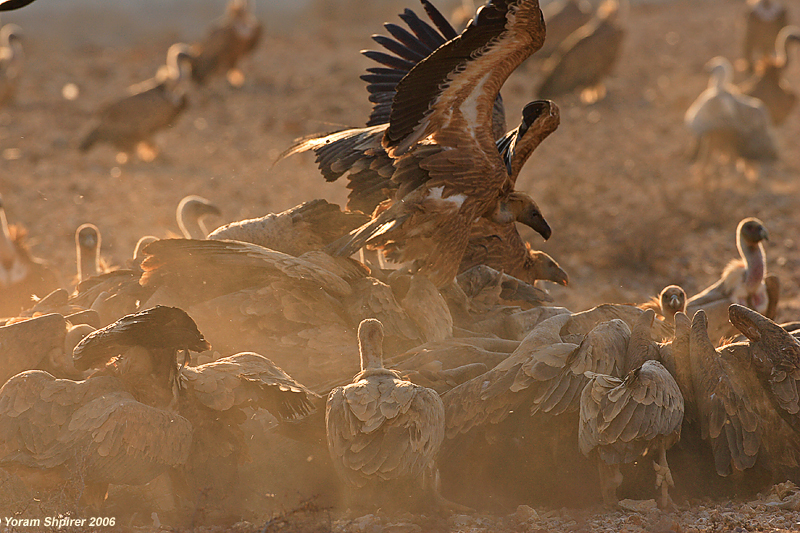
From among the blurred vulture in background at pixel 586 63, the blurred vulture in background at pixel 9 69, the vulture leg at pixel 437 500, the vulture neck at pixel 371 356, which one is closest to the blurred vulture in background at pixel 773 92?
the blurred vulture in background at pixel 586 63

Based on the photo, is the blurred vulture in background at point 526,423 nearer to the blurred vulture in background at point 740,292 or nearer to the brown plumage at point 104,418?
the brown plumage at point 104,418

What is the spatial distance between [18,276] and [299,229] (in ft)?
10.4

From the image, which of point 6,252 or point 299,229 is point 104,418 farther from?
point 6,252

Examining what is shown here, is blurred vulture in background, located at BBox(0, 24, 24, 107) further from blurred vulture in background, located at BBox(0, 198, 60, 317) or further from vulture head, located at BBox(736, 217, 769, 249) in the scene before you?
vulture head, located at BBox(736, 217, 769, 249)

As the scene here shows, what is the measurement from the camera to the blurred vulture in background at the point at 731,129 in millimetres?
13469

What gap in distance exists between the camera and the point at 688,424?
4.54 meters

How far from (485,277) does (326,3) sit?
32.2 metres

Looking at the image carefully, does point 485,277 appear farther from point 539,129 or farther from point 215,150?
point 215,150

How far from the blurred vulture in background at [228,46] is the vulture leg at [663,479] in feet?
51.2

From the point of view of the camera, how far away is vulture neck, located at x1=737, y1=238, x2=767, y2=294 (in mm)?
7336

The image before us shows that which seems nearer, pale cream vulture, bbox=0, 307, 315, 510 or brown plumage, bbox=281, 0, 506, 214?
A: pale cream vulture, bbox=0, 307, 315, 510

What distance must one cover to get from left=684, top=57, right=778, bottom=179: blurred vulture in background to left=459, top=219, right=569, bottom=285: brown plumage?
24.6 feet

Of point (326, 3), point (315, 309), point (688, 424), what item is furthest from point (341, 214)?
point (326, 3)

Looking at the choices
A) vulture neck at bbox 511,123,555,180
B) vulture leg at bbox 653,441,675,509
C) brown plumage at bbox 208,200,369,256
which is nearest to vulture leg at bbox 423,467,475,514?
vulture leg at bbox 653,441,675,509
